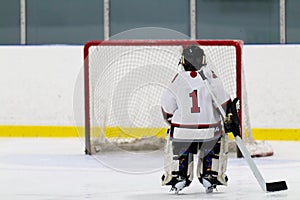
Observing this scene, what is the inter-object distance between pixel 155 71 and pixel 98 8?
3.19 m

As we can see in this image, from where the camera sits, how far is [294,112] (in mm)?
8766

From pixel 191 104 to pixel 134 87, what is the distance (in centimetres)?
209

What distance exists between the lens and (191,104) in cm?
528

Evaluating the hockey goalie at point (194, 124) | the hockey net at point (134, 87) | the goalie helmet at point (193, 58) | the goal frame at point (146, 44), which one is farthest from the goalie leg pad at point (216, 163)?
the goal frame at point (146, 44)

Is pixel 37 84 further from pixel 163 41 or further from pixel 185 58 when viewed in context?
pixel 185 58

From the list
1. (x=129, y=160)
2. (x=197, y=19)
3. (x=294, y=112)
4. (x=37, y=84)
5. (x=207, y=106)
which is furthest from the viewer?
(x=197, y=19)

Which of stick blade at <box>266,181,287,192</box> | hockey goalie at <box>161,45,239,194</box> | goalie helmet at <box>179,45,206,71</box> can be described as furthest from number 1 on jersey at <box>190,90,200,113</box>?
stick blade at <box>266,181,287,192</box>

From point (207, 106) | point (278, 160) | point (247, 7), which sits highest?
point (247, 7)

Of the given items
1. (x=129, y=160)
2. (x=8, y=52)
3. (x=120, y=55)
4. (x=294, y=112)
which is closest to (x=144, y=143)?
(x=129, y=160)

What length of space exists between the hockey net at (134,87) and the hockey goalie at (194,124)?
5.81 feet

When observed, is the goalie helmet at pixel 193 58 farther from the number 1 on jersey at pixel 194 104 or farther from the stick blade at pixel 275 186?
the stick blade at pixel 275 186

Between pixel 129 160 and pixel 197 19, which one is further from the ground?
pixel 197 19

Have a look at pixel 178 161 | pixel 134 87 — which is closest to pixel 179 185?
pixel 178 161

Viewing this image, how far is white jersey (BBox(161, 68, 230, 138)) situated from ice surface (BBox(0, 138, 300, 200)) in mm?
435
